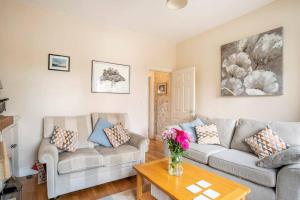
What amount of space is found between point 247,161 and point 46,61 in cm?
318

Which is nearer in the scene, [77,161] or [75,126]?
[77,161]

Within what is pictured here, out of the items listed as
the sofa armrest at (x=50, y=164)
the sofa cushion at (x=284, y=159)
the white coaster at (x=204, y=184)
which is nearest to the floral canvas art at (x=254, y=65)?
the sofa cushion at (x=284, y=159)

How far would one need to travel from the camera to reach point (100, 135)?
8.72 ft

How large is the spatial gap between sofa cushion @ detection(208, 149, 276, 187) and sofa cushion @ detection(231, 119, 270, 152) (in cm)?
12

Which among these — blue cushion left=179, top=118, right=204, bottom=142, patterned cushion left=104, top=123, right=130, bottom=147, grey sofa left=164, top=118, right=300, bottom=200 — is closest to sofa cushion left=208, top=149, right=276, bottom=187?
grey sofa left=164, top=118, right=300, bottom=200

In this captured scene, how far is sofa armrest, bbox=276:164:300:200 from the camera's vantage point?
1495 millimetres

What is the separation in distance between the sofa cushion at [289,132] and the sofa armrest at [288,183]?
62 centimetres

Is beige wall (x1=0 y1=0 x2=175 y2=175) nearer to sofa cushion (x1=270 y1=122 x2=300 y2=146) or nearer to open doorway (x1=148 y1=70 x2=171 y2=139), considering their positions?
open doorway (x1=148 y1=70 x2=171 y2=139)

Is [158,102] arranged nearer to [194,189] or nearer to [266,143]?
[266,143]

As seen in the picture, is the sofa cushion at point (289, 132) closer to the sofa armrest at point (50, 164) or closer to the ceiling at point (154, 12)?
the ceiling at point (154, 12)

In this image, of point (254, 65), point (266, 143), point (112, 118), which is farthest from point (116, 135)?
point (254, 65)

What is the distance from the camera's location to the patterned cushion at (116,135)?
2.62 metres

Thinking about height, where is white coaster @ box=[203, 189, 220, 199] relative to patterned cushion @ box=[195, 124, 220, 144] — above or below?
below

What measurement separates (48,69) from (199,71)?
2.94 meters
